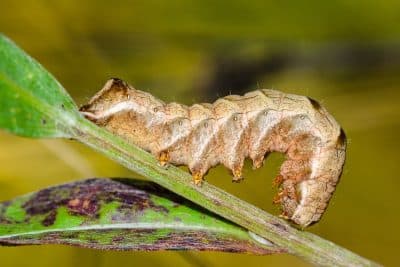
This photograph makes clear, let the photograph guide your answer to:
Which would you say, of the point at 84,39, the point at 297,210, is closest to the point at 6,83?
the point at 297,210

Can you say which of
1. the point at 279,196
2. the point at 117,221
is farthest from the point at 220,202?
the point at 279,196

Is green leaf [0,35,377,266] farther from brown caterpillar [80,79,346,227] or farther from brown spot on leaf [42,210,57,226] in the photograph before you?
brown caterpillar [80,79,346,227]

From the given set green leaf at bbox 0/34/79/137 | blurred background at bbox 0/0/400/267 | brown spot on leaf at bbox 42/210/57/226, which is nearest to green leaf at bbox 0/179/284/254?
→ brown spot on leaf at bbox 42/210/57/226

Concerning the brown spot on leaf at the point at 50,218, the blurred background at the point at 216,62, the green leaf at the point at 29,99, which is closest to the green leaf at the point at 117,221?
the brown spot on leaf at the point at 50,218

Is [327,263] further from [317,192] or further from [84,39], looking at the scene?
[84,39]

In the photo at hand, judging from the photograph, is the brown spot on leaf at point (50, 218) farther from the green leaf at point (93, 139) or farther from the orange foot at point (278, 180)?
the orange foot at point (278, 180)

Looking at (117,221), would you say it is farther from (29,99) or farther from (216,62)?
(216,62)
